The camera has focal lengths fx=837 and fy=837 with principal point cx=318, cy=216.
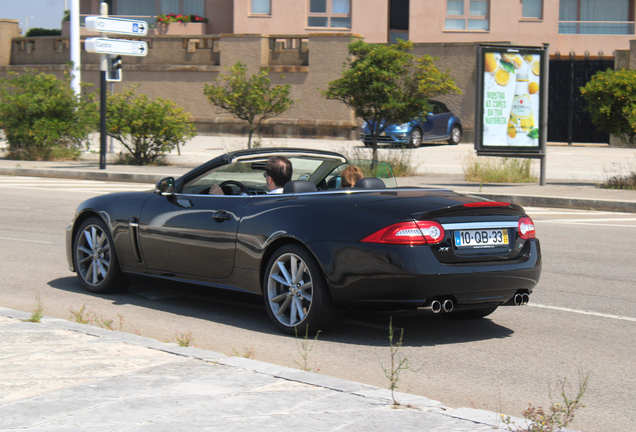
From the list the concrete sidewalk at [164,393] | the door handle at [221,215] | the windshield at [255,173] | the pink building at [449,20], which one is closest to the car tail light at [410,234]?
the concrete sidewalk at [164,393]

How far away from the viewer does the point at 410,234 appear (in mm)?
5602

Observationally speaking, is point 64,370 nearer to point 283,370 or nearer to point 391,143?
point 283,370

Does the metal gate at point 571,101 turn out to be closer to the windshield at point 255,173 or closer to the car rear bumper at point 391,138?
the car rear bumper at point 391,138

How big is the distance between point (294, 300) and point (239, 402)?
73.1 inches

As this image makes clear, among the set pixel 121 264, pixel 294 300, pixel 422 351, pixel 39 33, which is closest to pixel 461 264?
pixel 422 351

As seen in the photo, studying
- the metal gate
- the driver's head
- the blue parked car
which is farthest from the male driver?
the metal gate

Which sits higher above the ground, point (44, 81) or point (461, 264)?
point (44, 81)

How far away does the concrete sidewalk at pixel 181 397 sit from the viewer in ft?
12.9

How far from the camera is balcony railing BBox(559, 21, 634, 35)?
140 ft

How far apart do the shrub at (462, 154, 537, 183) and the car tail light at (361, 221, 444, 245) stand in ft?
46.3

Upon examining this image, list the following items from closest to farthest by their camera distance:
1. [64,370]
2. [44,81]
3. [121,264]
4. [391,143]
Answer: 1. [64,370]
2. [121,264]
3. [44,81]
4. [391,143]

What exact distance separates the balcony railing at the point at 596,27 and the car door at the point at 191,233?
39791 millimetres

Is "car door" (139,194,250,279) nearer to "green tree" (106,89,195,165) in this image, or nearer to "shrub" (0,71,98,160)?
"green tree" (106,89,195,165)

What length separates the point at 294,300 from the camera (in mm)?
6043
